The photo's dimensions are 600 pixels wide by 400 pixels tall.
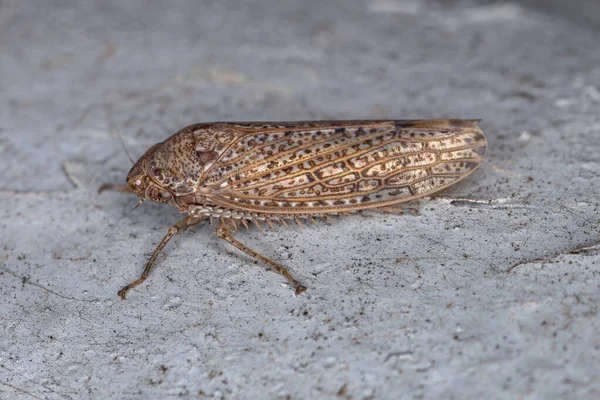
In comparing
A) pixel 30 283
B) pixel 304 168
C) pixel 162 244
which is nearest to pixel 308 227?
pixel 304 168

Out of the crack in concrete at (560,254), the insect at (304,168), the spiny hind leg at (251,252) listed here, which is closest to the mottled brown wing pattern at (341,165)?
the insect at (304,168)

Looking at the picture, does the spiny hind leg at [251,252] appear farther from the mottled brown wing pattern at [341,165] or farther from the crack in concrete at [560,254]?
the crack in concrete at [560,254]

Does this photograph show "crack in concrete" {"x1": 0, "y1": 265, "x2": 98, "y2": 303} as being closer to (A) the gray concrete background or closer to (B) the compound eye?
(A) the gray concrete background

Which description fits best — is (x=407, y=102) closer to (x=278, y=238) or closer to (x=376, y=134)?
(x=376, y=134)

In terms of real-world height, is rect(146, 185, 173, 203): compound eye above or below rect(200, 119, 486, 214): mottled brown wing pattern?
below

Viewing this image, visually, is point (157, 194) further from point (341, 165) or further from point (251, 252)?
point (341, 165)

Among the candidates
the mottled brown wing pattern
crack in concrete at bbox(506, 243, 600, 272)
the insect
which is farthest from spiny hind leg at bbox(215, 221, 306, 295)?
crack in concrete at bbox(506, 243, 600, 272)
